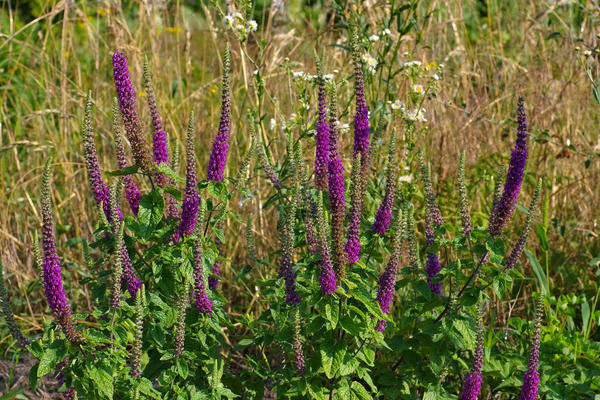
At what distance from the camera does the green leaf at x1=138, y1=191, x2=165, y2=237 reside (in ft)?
9.12

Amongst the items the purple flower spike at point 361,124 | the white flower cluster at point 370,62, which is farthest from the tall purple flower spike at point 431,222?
the white flower cluster at point 370,62

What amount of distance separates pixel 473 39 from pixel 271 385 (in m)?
5.87

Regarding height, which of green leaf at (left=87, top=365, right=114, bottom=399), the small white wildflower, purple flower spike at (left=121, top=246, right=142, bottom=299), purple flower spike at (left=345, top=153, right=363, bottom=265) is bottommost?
green leaf at (left=87, top=365, right=114, bottom=399)

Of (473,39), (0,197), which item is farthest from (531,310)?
(473,39)

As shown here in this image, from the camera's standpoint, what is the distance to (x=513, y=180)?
280 cm

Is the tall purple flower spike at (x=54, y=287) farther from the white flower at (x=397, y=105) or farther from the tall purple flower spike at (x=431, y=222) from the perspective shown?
the white flower at (x=397, y=105)

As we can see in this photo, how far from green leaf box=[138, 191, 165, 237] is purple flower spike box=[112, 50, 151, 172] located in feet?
0.45

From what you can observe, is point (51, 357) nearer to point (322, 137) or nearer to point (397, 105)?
point (322, 137)

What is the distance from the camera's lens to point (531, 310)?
4488 mm

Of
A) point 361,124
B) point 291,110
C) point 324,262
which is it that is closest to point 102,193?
point 324,262

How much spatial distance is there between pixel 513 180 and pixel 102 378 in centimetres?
162

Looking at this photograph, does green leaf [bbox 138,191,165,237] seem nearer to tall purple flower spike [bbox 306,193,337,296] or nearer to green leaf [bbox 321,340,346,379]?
tall purple flower spike [bbox 306,193,337,296]

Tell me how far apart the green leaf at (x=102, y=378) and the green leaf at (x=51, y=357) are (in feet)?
0.35

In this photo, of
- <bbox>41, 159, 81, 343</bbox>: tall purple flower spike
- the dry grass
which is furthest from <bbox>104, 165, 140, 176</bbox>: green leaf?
the dry grass
